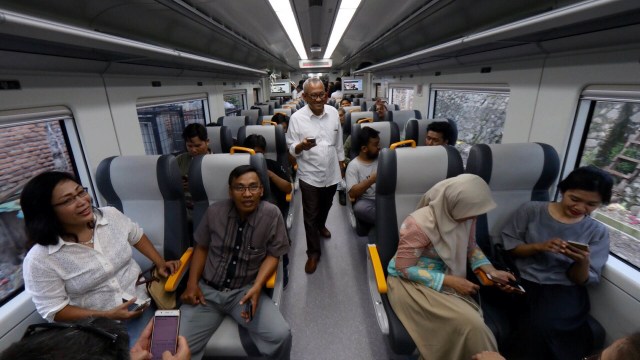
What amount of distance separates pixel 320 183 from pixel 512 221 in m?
1.66

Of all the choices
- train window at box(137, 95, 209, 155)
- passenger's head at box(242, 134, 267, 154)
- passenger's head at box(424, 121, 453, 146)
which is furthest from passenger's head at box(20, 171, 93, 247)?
passenger's head at box(424, 121, 453, 146)

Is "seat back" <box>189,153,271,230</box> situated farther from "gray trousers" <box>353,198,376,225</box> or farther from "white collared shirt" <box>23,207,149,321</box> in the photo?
"gray trousers" <box>353,198,376,225</box>

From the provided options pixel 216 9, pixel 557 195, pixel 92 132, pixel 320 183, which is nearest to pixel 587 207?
pixel 557 195

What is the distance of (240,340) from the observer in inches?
62.7

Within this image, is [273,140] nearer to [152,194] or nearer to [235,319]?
[152,194]

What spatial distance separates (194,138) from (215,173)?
1.00 m

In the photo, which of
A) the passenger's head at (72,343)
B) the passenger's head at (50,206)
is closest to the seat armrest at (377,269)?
the passenger's head at (72,343)

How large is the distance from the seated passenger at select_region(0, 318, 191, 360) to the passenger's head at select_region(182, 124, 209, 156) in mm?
2402

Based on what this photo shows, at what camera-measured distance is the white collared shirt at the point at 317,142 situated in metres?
2.66

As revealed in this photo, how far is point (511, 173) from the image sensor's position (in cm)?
207

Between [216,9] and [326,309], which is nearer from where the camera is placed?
[326,309]

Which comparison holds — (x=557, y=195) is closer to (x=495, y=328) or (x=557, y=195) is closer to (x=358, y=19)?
(x=495, y=328)

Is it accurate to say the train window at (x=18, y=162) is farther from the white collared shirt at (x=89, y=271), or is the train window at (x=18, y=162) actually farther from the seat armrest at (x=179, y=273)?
the seat armrest at (x=179, y=273)

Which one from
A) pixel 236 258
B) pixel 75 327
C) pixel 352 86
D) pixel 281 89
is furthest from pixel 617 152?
pixel 281 89
